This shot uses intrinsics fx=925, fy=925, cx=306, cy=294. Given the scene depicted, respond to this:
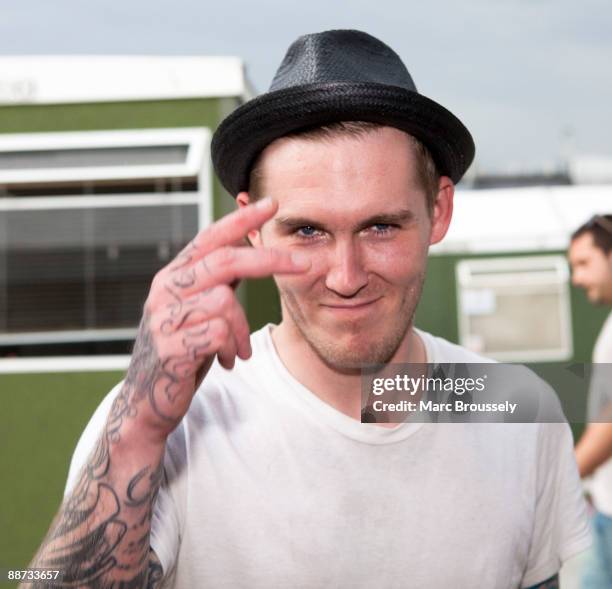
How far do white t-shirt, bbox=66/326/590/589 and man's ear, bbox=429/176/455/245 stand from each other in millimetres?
396

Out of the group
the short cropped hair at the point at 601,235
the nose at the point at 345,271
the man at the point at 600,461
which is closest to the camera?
the nose at the point at 345,271

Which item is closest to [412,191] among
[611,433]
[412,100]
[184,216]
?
[412,100]

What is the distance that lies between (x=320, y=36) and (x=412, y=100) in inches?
9.6

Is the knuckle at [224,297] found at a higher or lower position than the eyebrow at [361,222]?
lower

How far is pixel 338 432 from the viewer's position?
1608 mm

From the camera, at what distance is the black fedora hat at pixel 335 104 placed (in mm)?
1581

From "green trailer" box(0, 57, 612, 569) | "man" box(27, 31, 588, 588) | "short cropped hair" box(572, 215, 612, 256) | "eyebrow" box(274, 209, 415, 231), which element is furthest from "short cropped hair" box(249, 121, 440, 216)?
"green trailer" box(0, 57, 612, 569)

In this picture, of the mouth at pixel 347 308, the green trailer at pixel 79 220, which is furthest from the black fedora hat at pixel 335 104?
the green trailer at pixel 79 220

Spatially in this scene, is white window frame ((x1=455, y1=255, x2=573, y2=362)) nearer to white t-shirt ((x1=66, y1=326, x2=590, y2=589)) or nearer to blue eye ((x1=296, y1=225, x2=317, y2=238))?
white t-shirt ((x1=66, y1=326, x2=590, y2=589))

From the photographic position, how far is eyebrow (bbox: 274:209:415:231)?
1.55m

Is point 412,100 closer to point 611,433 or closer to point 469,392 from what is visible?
point 469,392

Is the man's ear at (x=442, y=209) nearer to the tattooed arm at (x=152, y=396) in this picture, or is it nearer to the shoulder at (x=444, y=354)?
the shoulder at (x=444, y=354)

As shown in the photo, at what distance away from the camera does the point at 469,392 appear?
179 centimetres

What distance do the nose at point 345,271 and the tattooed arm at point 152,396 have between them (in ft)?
1.00
